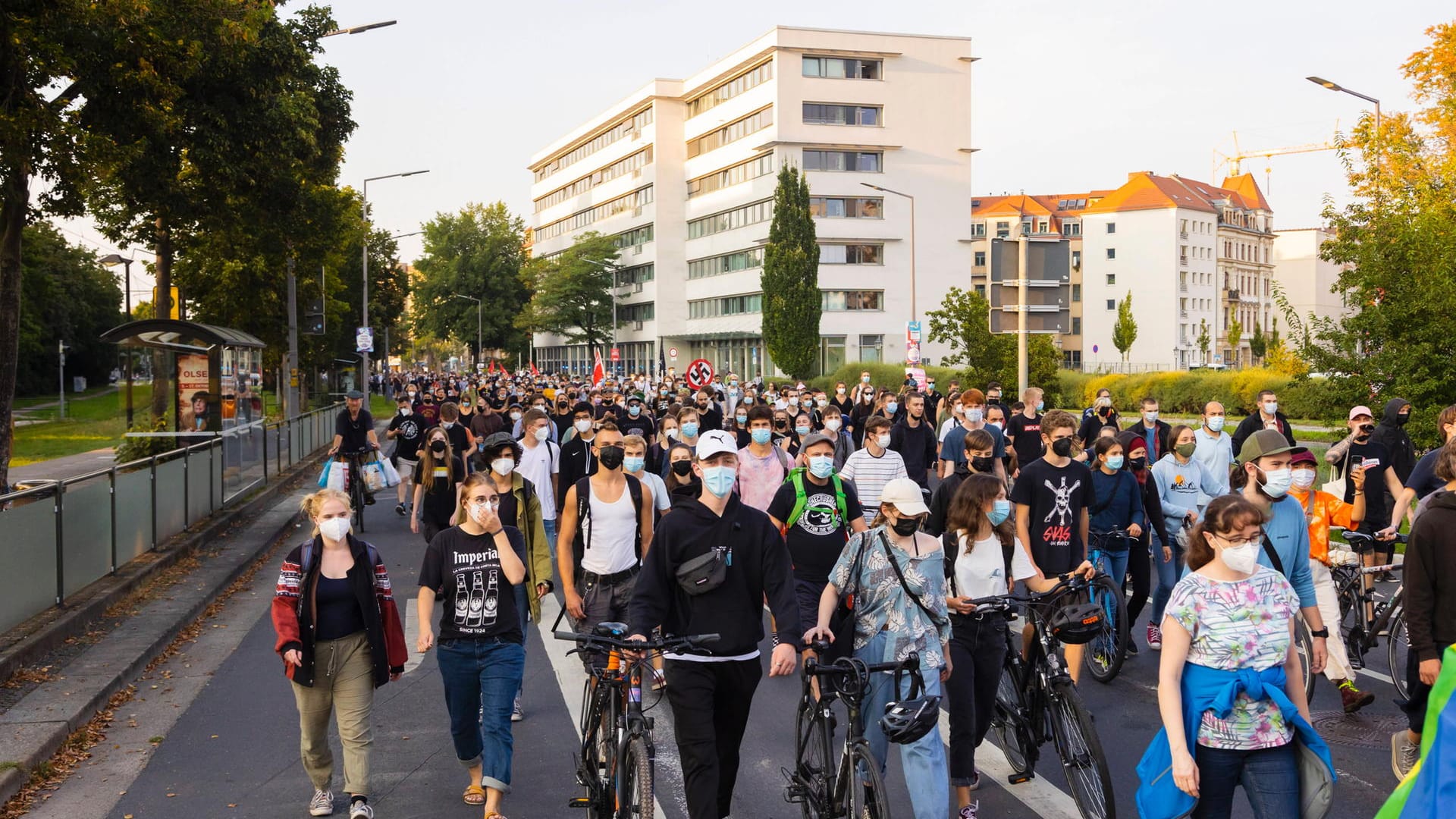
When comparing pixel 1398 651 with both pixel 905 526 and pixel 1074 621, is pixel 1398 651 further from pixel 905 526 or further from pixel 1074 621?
pixel 905 526

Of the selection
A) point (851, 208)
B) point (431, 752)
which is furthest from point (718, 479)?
point (851, 208)

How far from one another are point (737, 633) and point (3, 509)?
21.6 ft

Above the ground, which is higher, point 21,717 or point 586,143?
point 586,143

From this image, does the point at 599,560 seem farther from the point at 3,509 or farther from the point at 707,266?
the point at 707,266

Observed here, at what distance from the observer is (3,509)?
30.2ft

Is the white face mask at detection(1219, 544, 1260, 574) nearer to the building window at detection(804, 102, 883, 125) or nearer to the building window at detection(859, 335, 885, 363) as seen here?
the building window at detection(859, 335, 885, 363)

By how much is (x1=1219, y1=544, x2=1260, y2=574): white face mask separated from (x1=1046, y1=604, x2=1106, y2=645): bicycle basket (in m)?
1.81

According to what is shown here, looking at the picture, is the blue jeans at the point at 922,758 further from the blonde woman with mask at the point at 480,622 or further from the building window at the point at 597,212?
the building window at the point at 597,212

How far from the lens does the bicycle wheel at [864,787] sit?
487cm

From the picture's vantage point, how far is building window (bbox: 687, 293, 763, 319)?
2899 inches

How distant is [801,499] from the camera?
7500mm

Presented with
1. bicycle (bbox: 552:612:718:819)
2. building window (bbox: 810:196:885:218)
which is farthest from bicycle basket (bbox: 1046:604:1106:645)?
building window (bbox: 810:196:885:218)

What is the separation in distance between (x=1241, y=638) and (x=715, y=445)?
2.34 metres

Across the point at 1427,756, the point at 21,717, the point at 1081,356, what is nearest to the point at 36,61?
the point at 21,717
